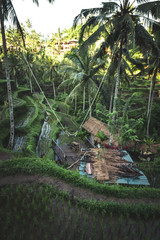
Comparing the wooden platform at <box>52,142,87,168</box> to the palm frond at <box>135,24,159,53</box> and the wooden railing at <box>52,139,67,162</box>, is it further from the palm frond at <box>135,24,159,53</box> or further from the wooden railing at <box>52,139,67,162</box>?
the palm frond at <box>135,24,159,53</box>

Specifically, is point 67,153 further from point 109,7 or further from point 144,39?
point 109,7

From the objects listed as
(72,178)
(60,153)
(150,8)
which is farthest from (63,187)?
(150,8)

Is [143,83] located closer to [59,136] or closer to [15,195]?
[59,136]

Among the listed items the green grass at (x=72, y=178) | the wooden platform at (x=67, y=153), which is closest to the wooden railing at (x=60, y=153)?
the wooden platform at (x=67, y=153)

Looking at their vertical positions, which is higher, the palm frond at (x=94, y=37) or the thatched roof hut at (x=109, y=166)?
the palm frond at (x=94, y=37)

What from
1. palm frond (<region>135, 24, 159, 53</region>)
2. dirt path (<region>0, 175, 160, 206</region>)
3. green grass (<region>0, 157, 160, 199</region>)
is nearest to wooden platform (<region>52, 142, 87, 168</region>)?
green grass (<region>0, 157, 160, 199</region>)

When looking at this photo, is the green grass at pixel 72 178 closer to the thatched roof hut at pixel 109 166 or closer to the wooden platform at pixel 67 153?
the thatched roof hut at pixel 109 166

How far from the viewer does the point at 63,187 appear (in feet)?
18.5

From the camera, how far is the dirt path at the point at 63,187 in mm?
5281

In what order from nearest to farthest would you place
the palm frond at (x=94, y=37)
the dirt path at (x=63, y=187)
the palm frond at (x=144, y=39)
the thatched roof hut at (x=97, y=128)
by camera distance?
the dirt path at (x=63, y=187) < the palm frond at (x=144, y=39) < the palm frond at (x=94, y=37) < the thatched roof hut at (x=97, y=128)

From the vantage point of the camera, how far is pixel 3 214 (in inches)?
167

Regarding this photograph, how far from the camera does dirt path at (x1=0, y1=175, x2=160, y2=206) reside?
5.28m

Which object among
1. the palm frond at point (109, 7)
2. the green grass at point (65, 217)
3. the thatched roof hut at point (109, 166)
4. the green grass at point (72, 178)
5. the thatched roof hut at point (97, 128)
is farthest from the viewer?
the thatched roof hut at point (97, 128)

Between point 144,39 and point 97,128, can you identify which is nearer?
point 144,39
